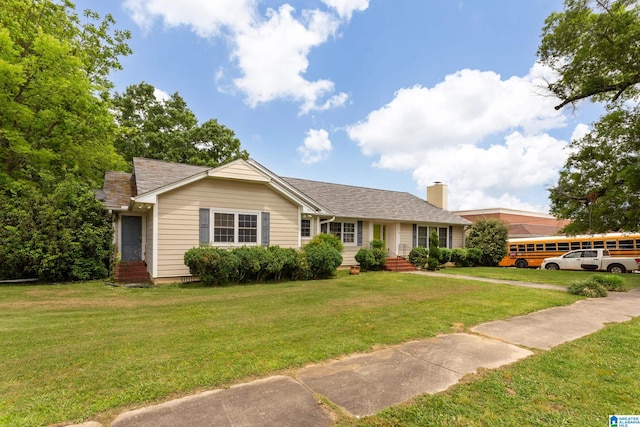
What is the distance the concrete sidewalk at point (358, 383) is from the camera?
8.82 ft

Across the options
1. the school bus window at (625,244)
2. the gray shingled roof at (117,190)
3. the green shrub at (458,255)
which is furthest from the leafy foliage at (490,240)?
the gray shingled roof at (117,190)

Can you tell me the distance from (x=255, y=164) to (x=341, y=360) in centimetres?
1009

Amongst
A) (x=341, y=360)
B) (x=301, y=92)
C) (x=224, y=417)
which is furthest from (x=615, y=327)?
(x=301, y=92)

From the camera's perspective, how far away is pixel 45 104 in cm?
1345

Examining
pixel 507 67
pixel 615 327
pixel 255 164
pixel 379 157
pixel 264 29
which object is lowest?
pixel 615 327

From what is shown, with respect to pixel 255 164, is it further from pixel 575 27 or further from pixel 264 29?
pixel 575 27

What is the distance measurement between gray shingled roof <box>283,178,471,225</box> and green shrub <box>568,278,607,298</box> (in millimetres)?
9388

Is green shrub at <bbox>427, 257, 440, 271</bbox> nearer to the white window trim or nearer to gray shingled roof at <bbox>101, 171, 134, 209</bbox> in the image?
the white window trim

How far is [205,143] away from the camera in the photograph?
28906mm

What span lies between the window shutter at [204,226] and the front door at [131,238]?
3.71 m

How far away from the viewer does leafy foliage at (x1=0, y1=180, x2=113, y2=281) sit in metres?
10.6

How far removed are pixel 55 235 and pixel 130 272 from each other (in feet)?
9.11

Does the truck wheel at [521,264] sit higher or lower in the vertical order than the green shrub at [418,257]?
lower

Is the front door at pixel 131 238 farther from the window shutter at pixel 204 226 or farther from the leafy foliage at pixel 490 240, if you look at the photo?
the leafy foliage at pixel 490 240
